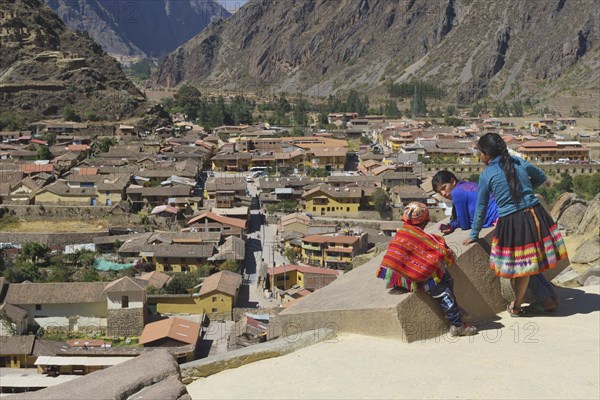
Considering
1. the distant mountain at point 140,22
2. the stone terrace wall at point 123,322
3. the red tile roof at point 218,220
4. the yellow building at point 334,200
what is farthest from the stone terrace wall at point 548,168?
the distant mountain at point 140,22

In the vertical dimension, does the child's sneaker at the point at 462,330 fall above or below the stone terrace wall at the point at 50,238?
above

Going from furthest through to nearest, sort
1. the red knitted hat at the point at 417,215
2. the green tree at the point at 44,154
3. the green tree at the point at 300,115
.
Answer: the green tree at the point at 300,115 < the green tree at the point at 44,154 < the red knitted hat at the point at 417,215

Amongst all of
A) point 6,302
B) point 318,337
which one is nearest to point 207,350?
point 6,302

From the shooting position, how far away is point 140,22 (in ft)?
467

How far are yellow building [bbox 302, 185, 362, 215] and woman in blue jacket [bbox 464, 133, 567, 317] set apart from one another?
1935cm

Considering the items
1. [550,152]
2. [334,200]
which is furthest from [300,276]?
[550,152]

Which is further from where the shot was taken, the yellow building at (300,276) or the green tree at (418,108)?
the green tree at (418,108)

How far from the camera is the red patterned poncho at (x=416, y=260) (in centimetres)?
343

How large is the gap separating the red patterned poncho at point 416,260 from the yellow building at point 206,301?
10.5m

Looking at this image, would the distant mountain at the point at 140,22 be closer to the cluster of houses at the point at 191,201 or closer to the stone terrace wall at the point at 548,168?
the cluster of houses at the point at 191,201

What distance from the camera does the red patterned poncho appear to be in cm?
343

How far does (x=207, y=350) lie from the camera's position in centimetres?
1148

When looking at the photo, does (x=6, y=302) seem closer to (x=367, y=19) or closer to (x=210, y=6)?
(x=367, y=19)

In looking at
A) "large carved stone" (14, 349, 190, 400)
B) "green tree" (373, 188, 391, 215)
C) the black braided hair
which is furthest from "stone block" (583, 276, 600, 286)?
"green tree" (373, 188, 391, 215)
